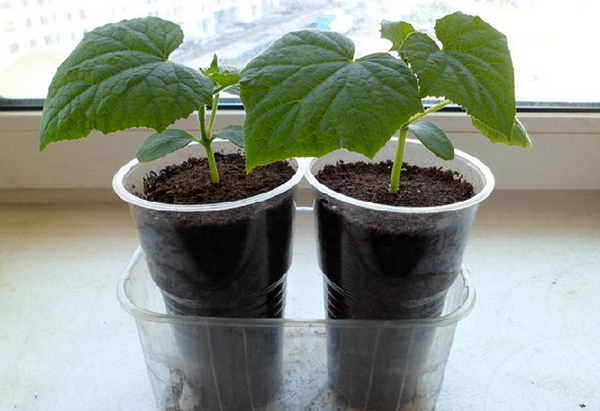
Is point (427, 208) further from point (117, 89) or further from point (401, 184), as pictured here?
point (117, 89)

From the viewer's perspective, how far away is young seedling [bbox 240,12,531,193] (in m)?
0.36

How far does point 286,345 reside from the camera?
21.5 inches

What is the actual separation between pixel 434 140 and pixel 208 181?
198 millimetres

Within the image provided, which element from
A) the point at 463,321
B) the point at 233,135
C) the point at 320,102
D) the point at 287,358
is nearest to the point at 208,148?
the point at 233,135

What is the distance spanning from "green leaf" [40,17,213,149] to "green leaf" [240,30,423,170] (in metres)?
0.05

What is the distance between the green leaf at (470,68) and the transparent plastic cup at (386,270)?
0.29ft

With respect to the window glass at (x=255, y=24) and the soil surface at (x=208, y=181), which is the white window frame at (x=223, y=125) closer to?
the window glass at (x=255, y=24)

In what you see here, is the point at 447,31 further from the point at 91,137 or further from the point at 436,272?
the point at 91,137

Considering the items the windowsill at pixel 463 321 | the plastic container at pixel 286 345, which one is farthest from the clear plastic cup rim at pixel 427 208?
the windowsill at pixel 463 321

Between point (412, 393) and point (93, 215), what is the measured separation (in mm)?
522

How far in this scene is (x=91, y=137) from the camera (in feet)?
2.50

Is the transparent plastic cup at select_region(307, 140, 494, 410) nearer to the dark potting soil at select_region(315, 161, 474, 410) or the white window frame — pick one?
the dark potting soil at select_region(315, 161, 474, 410)

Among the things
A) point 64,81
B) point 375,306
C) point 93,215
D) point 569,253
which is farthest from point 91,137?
point 569,253

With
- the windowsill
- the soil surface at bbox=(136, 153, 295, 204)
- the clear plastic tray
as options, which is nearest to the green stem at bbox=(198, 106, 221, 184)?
the soil surface at bbox=(136, 153, 295, 204)
